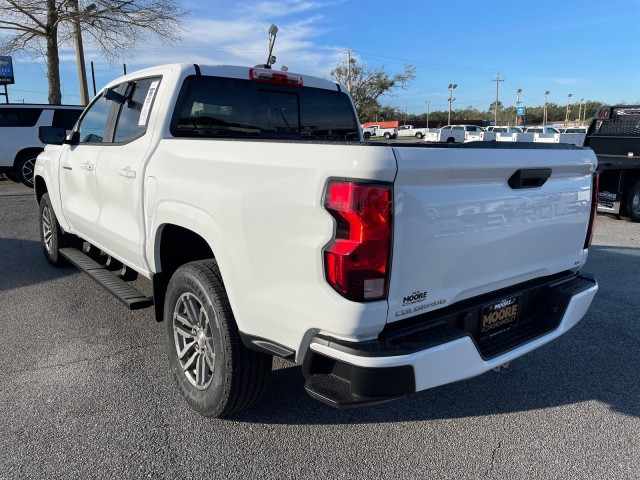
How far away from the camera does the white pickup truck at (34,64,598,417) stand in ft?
6.70

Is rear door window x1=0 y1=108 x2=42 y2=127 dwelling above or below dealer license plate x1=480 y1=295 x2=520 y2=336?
above

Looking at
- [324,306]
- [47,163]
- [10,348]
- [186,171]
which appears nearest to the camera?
[324,306]

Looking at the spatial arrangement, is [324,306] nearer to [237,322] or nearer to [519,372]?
[237,322]

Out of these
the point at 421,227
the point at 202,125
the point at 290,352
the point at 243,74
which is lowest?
the point at 290,352

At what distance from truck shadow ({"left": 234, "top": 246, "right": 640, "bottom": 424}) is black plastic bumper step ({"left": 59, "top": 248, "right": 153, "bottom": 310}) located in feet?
3.46

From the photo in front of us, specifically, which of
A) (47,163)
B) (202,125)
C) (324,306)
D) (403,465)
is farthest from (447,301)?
(47,163)

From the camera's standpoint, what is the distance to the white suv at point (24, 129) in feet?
42.0

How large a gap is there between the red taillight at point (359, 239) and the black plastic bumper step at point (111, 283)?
74.9 inches

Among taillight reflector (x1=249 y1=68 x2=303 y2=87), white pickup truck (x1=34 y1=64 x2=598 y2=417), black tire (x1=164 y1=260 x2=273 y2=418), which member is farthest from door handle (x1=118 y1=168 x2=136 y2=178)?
taillight reflector (x1=249 y1=68 x2=303 y2=87)

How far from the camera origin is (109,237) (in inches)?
154

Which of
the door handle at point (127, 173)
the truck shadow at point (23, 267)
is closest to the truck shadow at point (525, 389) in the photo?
the door handle at point (127, 173)

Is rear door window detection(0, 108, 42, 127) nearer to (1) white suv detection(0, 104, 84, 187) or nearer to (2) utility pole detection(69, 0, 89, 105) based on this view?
(1) white suv detection(0, 104, 84, 187)

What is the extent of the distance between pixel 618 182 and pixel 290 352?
8.75 meters

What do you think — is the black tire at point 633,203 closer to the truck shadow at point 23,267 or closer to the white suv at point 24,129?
the truck shadow at point 23,267
